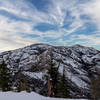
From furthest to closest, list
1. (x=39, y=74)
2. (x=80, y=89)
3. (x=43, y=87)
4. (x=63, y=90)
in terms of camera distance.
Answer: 1. (x=39, y=74)
2. (x=80, y=89)
3. (x=43, y=87)
4. (x=63, y=90)

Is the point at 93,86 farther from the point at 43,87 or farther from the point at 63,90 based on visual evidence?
the point at 43,87

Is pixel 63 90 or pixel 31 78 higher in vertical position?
pixel 63 90

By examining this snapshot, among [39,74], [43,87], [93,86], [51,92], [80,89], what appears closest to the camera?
[51,92]

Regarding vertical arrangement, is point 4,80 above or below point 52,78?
below

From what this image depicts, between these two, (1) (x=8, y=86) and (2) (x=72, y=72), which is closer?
(1) (x=8, y=86)

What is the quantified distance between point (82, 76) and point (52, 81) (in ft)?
564

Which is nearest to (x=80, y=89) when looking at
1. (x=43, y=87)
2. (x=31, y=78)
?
(x=43, y=87)

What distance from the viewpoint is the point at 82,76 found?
621 ft

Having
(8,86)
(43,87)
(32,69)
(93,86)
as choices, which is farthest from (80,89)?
(8,86)

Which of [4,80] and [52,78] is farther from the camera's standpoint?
[4,80]

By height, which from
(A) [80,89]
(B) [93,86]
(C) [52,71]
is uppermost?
(C) [52,71]

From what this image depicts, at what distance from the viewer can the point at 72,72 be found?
195125mm

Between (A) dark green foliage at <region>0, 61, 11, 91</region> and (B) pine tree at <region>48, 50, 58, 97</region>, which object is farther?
(A) dark green foliage at <region>0, 61, 11, 91</region>

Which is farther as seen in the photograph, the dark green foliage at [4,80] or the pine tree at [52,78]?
the dark green foliage at [4,80]
